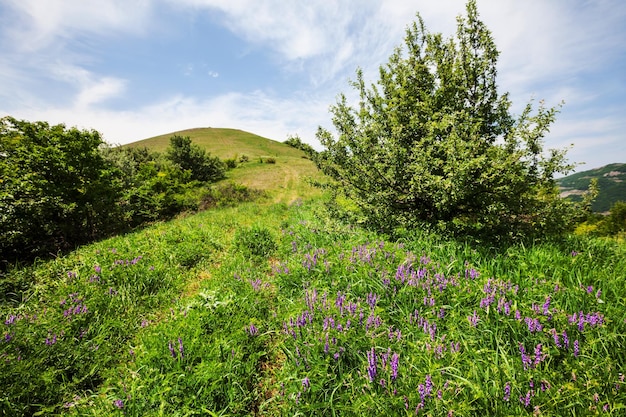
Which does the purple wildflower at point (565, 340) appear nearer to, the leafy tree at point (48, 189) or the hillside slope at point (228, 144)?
the leafy tree at point (48, 189)

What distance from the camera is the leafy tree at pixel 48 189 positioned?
30.6ft

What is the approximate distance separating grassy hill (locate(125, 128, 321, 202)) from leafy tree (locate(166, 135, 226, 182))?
9.38 feet

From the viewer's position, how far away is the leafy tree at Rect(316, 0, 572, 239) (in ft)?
17.4

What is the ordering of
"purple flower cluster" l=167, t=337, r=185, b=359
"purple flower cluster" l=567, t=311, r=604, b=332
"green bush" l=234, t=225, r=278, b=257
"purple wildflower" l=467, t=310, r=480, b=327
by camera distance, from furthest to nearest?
"green bush" l=234, t=225, r=278, b=257 → "purple flower cluster" l=167, t=337, r=185, b=359 → "purple wildflower" l=467, t=310, r=480, b=327 → "purple flower cluster" l=567, t=311, r=604, b=332

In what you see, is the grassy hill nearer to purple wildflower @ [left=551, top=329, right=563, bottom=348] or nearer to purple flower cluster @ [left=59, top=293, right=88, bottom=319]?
purple flower cluster @ [left=59, top=293, right=88, bottom=319]

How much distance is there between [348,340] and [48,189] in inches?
513

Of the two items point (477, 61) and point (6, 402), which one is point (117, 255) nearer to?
point (6, 402)

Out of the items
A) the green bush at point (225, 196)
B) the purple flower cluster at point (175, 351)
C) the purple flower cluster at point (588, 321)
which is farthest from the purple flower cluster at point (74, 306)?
the green bush at point (225, 196)

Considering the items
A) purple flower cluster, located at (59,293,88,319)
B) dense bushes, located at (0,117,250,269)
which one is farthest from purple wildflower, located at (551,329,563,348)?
dense bushes, located at (0,117,250,269)

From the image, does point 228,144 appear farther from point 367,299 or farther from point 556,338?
point 556,338

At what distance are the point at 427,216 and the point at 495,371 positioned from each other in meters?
4.69

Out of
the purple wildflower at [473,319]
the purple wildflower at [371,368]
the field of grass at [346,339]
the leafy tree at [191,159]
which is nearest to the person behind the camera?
the field of grass at [346,339]

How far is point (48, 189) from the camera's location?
10.0 metres

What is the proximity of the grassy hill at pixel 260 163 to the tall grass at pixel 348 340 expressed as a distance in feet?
17.2
